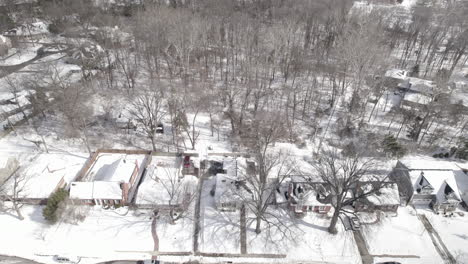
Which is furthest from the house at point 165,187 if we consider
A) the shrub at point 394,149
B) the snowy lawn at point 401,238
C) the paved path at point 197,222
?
the shrub at point 394,149

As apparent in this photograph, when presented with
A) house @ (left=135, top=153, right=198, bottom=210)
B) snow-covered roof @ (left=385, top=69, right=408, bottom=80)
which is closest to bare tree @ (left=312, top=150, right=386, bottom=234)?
house @ (left=135, top=153, right=198, bottom=210)

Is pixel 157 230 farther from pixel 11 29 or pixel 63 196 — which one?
pixel 11 29

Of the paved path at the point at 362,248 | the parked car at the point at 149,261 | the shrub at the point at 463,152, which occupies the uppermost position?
the shrub at the point at 463,152

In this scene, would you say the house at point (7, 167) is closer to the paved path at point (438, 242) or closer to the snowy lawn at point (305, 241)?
the snowy lawn at point (305, 241)

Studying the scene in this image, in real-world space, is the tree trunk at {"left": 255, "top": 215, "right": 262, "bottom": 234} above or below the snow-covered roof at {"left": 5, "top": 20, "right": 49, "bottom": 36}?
below

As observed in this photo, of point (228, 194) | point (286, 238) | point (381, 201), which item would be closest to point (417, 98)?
point (381, 201)

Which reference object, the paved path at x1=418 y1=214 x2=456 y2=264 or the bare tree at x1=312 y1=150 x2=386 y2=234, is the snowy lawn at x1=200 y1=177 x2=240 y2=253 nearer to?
the bare tree at x1=312 y1=150 x2=386 y2=234

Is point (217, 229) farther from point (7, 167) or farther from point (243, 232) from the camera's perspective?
point (7, 167)
